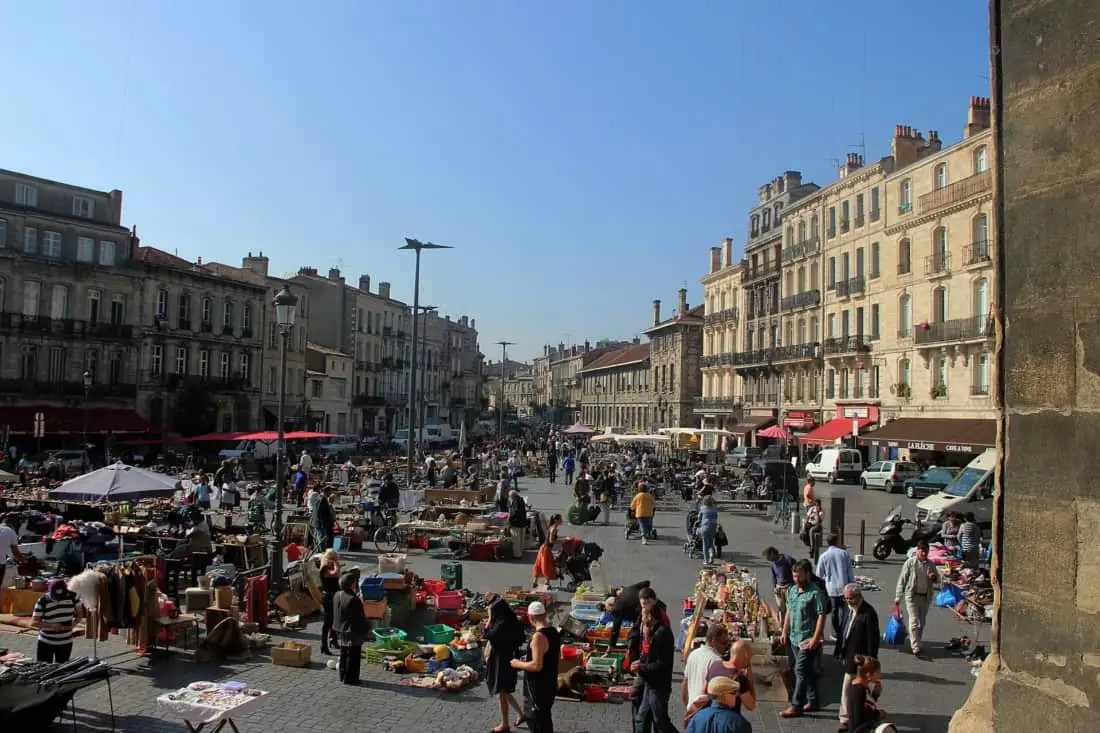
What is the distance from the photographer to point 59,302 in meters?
41.6

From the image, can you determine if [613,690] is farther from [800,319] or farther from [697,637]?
[800,319]

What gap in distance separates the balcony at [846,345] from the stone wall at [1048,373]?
41.3 meters

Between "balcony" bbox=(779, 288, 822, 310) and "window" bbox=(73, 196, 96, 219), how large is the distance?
39.0 meters

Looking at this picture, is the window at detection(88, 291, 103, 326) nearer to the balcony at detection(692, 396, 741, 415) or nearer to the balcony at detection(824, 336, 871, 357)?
the balcony at detection(824, 336, 871, 357)

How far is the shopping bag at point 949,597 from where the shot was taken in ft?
44.8

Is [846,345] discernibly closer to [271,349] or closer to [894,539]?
[894,539]

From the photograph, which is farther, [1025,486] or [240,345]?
[240,345]

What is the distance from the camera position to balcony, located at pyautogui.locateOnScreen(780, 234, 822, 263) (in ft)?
160

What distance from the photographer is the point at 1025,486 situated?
3.63 m

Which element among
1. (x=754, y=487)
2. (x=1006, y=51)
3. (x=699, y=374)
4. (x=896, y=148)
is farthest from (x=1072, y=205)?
(x=699, y=374)

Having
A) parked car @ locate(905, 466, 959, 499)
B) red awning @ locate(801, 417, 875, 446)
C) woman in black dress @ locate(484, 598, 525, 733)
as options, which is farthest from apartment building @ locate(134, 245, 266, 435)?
woman in black dress @ locate(484, 598, 525, 733)

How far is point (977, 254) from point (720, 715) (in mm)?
34444

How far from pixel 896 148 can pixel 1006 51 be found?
4167 centimetres

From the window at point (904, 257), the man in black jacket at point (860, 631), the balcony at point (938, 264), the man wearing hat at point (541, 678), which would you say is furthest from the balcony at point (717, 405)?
the man wearing hat at point (541, 678)
